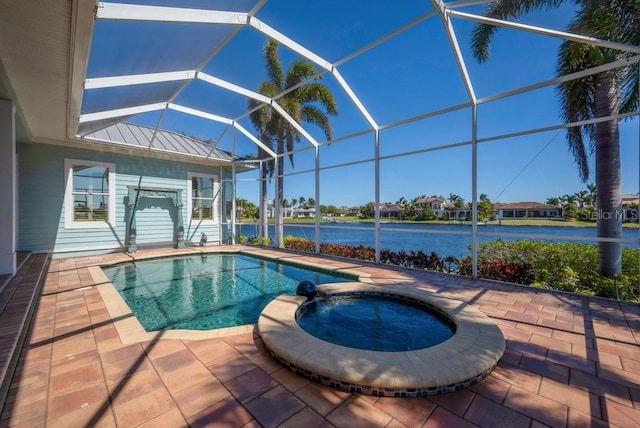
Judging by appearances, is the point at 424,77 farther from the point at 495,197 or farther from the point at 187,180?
the point at 187,180

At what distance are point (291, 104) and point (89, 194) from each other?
7648mm

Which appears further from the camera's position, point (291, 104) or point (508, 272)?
point (291, 104)

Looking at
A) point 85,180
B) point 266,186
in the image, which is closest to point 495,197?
point 266,186

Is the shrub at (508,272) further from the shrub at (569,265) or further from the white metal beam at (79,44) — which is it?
the white metal beam at (79,44)

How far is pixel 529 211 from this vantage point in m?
7.80

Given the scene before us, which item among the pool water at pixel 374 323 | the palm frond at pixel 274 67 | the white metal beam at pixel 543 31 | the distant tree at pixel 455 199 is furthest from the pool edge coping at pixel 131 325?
the distant tree at pixel 455 199

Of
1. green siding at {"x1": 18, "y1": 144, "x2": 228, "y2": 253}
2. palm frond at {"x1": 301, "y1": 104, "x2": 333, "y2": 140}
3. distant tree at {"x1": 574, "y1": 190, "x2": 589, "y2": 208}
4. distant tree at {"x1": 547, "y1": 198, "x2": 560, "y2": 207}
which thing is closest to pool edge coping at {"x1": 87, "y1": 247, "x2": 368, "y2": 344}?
green siding at {"x1": 18, "y1": 144, "x2": 228, "y2": 253}

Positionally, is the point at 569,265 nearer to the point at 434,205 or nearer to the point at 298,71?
the point at 298,71

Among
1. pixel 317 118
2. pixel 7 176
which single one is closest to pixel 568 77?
pixel 317 118

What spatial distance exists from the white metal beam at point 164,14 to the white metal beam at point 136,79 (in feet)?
6.21

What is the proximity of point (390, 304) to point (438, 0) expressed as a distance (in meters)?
4.93

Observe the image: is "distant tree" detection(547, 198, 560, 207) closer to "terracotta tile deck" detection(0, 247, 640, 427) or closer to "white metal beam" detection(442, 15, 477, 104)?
"white metal beam" detection(442, 15, 477, 104)

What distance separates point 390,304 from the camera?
4.73 meters

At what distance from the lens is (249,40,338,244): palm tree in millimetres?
10477
